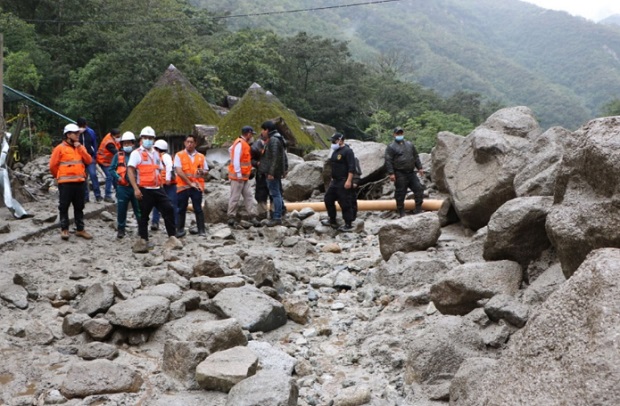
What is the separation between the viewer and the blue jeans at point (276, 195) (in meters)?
10.1

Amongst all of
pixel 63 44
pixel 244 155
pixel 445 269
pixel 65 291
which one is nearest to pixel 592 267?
pixel 445 269

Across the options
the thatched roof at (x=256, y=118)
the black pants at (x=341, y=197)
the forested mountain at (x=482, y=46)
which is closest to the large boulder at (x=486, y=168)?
the black pants at (x=341, y=197)

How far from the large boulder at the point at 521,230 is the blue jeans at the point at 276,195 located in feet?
16.3

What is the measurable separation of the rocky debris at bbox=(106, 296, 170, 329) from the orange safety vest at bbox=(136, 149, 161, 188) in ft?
9.28

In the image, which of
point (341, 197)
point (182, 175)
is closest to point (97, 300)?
point (182, 175)

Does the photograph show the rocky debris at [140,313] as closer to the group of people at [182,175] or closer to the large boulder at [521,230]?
the group of people at [182,175]

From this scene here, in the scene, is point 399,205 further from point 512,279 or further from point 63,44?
point 63,44

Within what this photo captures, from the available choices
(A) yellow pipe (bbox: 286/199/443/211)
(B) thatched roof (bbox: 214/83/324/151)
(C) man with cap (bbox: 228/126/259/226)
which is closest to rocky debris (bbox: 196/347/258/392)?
(C) man with cap (bbox: 228/126/259/226)

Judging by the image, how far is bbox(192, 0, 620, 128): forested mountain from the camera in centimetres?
7100

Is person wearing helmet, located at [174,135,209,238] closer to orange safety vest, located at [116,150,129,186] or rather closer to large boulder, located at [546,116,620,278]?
orange safety vest, located at [116,150,129,186]

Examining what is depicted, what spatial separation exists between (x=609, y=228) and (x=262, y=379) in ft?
8.01

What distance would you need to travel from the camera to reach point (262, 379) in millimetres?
4156

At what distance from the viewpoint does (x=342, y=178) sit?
395 inches

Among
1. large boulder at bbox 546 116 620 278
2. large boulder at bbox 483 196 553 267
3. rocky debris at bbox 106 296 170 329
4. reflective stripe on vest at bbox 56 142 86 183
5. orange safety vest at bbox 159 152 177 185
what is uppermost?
large boulder at bbox 546 116 620 278
